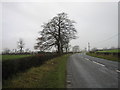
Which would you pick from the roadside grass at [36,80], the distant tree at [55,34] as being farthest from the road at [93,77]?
the distant tree at [55,34]

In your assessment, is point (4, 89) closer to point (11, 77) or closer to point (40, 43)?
point (11, 77)

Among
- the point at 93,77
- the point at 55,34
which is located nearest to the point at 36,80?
the point at 93,77

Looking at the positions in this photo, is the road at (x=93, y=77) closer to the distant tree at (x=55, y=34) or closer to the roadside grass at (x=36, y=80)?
the roadside grass at (x=36, y=80)

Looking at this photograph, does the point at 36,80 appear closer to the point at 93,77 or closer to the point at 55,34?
the point at 93,77

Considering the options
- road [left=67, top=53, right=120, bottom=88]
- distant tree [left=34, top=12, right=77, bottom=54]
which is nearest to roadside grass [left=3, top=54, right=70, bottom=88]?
road [left=67, top=53, right=120, bottom=88]

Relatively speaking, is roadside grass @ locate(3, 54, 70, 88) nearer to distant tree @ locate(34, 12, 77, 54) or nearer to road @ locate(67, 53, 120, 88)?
road @ locate(67, 53, 120, 88)

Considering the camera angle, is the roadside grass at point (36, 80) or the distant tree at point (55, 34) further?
the distant tree at point (55, 34)

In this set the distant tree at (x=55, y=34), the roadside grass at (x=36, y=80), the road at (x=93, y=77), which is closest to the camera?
the roadside grass at (x=36, y=80)

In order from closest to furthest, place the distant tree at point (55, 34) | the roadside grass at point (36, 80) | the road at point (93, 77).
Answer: the roadside grass at point (36, 80) < the road at point (93, 77) < the distant tree at point (55, 34)

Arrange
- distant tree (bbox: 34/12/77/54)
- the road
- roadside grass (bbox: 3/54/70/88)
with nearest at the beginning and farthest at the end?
roadside grass (bbox: 3/54/70/88) < the road < distant tree (bbox: 34/12/77/54)

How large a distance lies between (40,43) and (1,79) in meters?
29.1

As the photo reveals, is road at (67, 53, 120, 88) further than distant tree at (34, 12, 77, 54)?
No

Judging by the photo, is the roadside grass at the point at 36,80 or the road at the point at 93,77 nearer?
the roadside grass at the point at 36,80

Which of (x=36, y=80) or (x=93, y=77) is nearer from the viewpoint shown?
(x=36, y=80)
